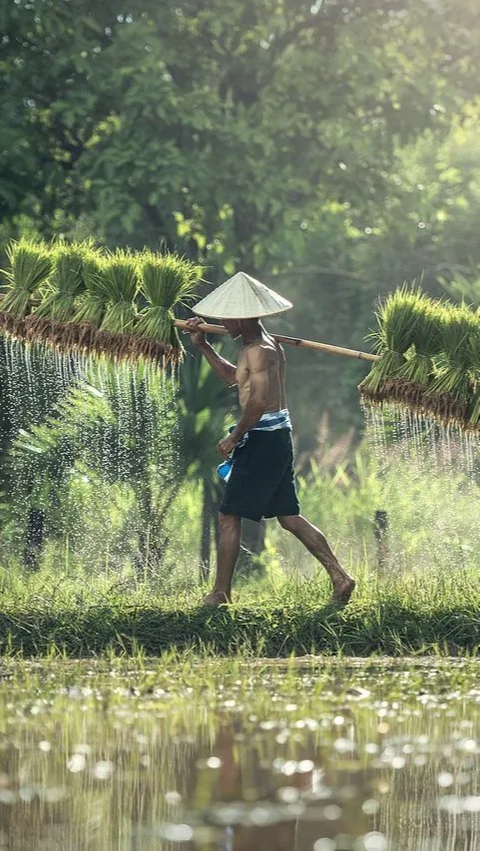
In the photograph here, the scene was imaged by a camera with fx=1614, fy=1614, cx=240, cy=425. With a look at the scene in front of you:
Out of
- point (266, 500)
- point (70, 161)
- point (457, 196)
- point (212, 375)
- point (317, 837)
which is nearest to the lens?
point (317, 837)

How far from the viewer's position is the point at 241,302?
398 inches

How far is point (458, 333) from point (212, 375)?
404 centimetres

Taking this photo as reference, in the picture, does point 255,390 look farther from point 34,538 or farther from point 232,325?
point 34,538

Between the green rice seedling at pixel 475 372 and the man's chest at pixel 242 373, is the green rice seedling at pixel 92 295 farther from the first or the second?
the green rice seedling at pixel 475 372

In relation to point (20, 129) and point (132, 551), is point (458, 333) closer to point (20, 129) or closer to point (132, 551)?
point (132, 551)

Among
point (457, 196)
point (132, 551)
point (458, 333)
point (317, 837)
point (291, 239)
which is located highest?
point (457, 196)

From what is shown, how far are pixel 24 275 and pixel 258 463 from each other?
204 centimetres

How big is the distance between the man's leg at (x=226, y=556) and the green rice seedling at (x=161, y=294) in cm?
130

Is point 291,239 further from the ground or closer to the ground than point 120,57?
closer to the ground

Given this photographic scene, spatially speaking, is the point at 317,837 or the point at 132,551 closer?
the point at 317,837

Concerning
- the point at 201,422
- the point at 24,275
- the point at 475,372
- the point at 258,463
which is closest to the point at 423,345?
the point at 475,372

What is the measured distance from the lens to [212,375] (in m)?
14.2

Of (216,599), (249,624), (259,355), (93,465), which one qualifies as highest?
(259,355)

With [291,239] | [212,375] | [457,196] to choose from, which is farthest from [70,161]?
[457,196]
